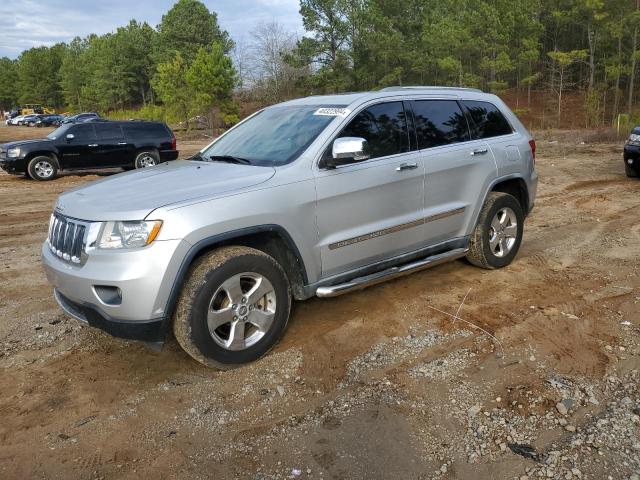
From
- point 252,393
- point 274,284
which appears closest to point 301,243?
point 274,284

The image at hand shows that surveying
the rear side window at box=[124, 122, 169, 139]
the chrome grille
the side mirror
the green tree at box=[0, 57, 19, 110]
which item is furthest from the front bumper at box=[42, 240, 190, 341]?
the green tree at box=[0, 57, 19, 110]

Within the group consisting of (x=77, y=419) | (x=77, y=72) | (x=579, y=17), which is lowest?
(x=77, y=419)

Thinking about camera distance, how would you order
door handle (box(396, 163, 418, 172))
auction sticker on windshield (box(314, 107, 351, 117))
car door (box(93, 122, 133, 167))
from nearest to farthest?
auction sticker on windshield (box(314, 107, 351, 117))
door handle (box(396, 163, 418, 172))
car door (box(93, 122, 133, 167))

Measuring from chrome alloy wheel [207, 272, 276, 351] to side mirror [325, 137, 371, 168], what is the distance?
1.01 m

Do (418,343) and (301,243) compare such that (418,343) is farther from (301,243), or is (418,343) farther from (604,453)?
(604,453)

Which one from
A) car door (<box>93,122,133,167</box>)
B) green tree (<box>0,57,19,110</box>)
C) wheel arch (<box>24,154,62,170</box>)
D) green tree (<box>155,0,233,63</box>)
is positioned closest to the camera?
wheel arch (<box>24,154,62,170</box>)

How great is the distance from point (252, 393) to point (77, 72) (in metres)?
92.5

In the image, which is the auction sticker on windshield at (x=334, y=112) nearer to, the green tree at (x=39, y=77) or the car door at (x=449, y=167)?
the car door at (x=449, y=167)

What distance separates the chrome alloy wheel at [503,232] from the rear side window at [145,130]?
42.7 ft

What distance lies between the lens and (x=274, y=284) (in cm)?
365

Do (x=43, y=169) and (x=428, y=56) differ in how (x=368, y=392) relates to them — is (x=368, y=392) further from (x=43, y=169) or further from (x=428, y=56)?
(x=428, y=56)

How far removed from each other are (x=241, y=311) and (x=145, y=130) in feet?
45.6

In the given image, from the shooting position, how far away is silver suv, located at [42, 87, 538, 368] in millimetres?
3221

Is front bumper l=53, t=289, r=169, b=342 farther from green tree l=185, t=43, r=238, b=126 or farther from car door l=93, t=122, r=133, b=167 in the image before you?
green tree l=185, t=43, r=238, b=126
